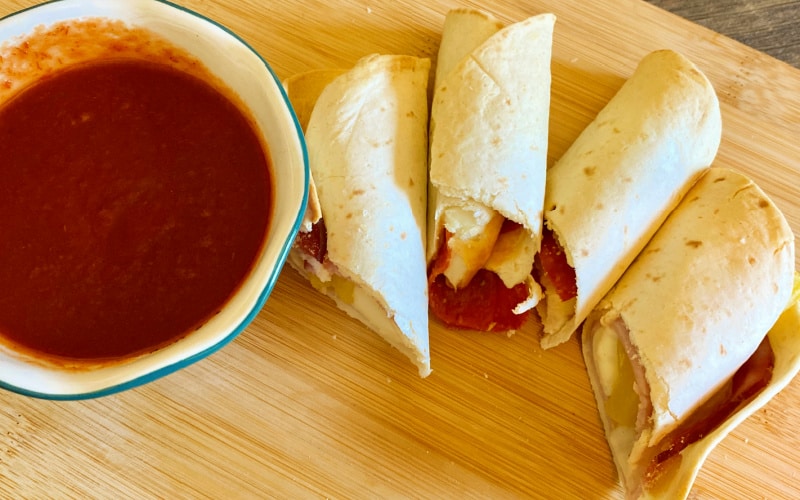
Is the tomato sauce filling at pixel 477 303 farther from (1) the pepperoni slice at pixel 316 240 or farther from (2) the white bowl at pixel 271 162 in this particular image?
(2) the white bowl at pixel 271 162

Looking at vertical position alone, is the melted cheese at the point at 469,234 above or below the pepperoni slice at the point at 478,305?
above

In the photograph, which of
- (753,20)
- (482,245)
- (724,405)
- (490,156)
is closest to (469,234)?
(482,245)

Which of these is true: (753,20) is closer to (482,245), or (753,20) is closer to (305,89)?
(482,245)

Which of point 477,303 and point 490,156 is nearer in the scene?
point 490,156

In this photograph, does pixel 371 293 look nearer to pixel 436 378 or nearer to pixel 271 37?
pixel 436 378

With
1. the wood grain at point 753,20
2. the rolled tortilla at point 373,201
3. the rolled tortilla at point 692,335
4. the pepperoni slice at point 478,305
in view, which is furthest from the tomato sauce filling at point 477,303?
the wood grain at point 753,20

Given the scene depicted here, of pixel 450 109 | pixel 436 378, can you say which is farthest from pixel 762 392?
pixel 450 109
